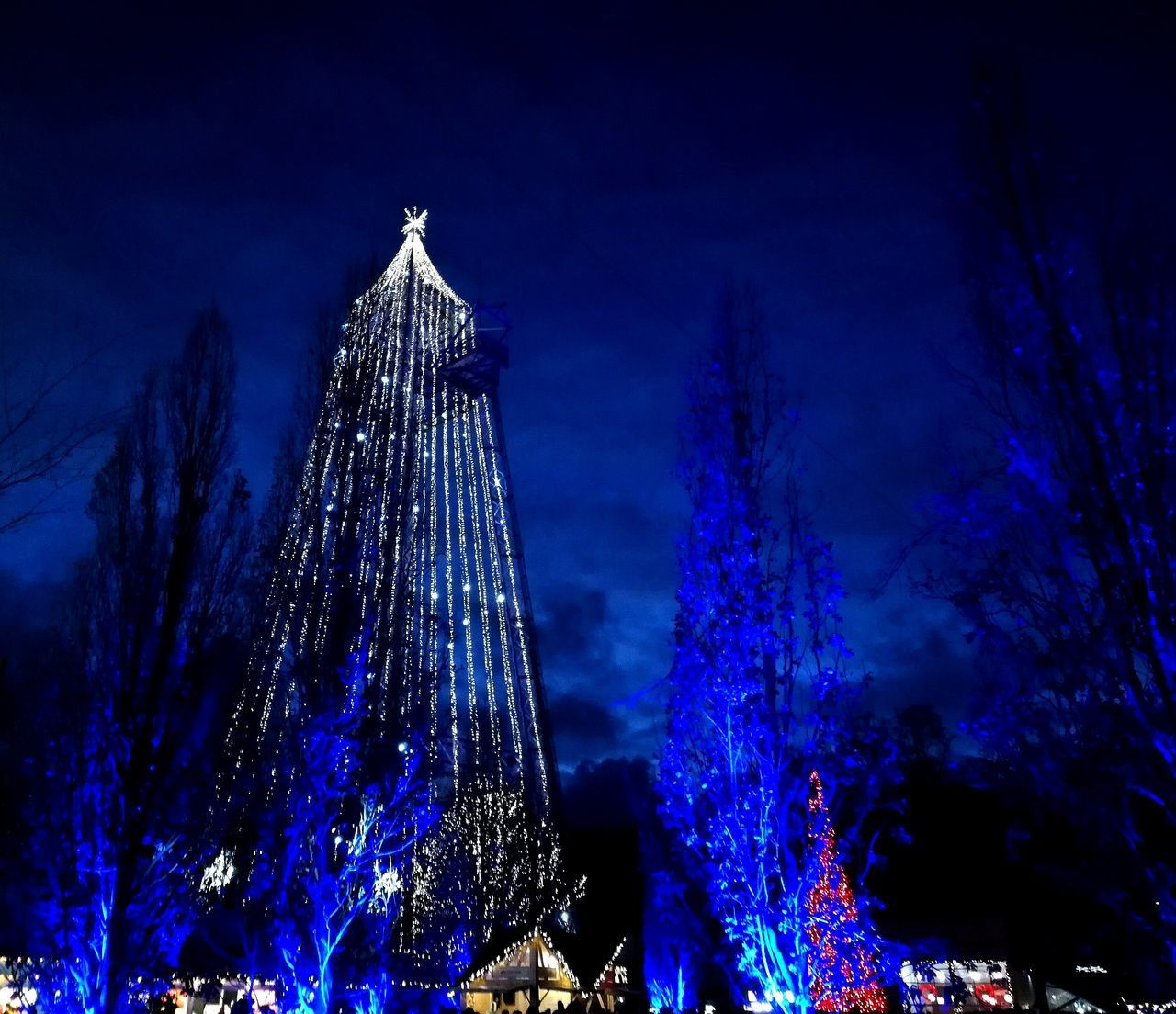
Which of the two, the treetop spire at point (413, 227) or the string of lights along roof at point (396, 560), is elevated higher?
the treetop spire at point (413, 227)

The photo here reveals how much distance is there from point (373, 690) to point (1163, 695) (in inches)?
454

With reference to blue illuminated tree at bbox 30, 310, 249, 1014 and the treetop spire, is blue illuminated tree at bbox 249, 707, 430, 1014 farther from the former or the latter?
the treetop spire

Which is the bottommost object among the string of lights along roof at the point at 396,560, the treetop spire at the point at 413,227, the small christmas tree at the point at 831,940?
the small christmas tree at the point at 831,940

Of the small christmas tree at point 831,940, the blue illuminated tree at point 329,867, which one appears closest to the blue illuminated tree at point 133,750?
the blue illuminated tree at point 329,867

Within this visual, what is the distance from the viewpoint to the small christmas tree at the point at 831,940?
11.0 meters

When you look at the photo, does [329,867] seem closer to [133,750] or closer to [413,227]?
[133,750]

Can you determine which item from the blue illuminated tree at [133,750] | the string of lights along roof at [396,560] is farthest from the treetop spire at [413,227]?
the blue illuminated tree at [133,750]

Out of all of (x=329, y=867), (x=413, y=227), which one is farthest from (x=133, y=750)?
(x=413, y=227)

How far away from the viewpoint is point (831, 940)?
11430 mm

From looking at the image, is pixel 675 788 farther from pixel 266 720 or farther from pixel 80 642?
pixel 80 642

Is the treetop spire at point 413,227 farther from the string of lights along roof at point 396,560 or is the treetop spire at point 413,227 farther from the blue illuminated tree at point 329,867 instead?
the blue illuminated tree at point 329,867

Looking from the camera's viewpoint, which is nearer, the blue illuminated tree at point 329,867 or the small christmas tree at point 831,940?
the small christmas tree at point 831,940

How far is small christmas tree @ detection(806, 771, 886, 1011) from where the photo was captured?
36.0 ft

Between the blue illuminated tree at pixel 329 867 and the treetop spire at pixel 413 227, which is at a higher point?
the treetop spire at pixel 413 227
